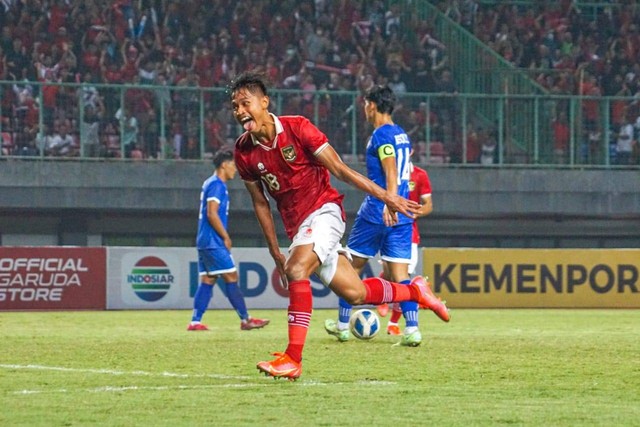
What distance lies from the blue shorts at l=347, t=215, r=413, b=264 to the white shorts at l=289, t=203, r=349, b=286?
3.31 metres

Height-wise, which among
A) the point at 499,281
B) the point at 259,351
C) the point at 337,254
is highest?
the point at 337,254

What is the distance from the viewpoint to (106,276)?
22625 mm

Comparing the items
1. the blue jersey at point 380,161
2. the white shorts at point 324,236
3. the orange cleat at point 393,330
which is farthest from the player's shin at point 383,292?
the orange cleat at point 393,330

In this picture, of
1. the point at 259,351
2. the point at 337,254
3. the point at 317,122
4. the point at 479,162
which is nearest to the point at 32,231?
the point at 317,122

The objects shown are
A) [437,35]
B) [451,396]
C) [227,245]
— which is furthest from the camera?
[437,35]

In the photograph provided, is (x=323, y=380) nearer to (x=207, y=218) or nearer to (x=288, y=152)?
(x=288, y=152)

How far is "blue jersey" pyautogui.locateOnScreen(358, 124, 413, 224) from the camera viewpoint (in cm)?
1192

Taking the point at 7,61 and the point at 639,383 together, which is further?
the point at 7,61

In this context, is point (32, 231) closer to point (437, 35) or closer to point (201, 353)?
point (437, 35)

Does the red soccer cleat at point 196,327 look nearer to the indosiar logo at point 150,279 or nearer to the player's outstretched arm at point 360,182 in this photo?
the indosiar logo at point 150,279

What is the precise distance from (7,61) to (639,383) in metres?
19.5

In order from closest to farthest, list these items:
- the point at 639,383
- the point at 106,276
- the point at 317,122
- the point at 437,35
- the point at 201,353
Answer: the point at 639,383 < the point at 201,353 < the point at 106,276 < the point at 317,122 < the point at 437,35

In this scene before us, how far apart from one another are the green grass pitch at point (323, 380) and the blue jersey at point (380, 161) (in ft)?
3.94

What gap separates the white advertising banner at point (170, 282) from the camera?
74.2 ft
